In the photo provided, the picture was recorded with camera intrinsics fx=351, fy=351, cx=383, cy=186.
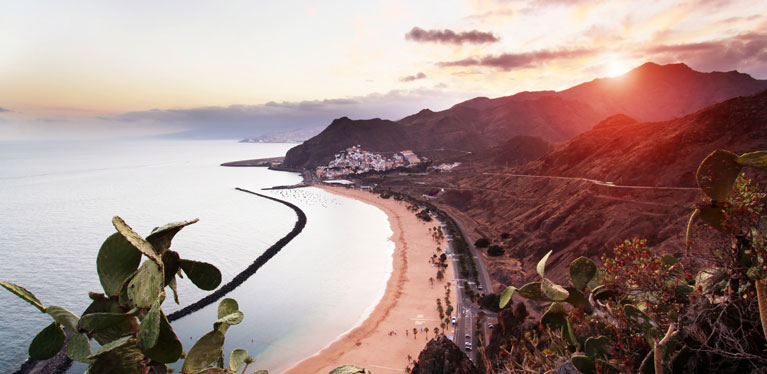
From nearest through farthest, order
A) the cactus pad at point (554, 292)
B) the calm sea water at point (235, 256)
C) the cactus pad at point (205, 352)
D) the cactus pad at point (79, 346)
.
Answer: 1. the cactus pad at point (79, 346)
2. the cactus pad at point (205, 352)
3. the cactus pad at point (554, 292)
4. the calm sea water at point (235, 256)

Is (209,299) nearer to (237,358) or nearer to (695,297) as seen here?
(237,358)

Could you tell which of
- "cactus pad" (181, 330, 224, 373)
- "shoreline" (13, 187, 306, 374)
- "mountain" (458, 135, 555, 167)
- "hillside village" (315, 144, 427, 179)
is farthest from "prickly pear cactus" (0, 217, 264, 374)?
"hillside village" (315, 144, 427, 179)

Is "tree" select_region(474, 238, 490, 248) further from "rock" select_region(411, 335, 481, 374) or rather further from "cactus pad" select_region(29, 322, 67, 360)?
"cactus pad" select_region(29, 322, 67, 360)

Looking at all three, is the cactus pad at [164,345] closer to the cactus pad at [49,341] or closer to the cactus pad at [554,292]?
the cactus pad at [49,341]

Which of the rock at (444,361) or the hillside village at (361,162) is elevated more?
the hillside village at (361,162)

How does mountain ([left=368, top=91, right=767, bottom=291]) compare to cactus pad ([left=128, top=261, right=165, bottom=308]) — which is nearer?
cactus pad ([left=128, top=261, right=165, bottom=308])

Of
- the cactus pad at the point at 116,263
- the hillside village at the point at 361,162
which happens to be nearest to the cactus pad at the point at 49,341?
the cactus pad at the point at 116,263

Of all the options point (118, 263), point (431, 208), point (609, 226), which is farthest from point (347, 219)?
point (118, 263)
